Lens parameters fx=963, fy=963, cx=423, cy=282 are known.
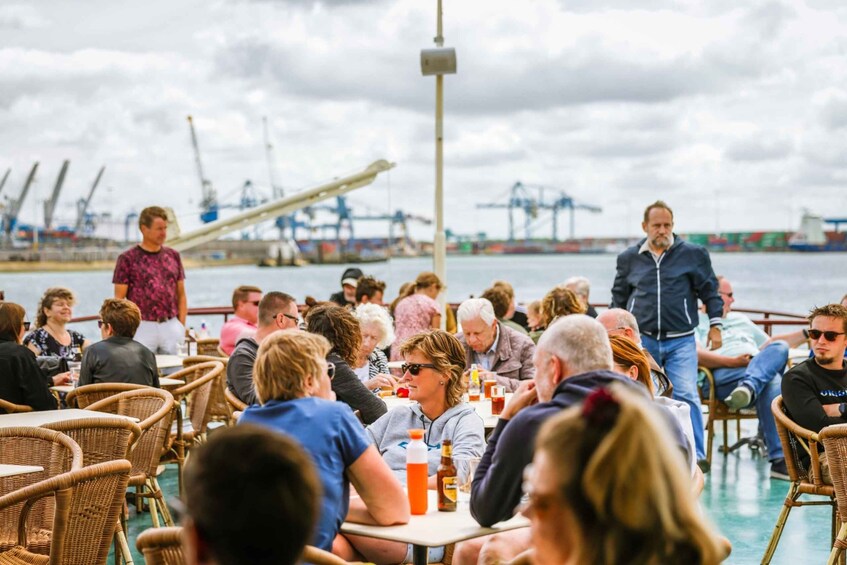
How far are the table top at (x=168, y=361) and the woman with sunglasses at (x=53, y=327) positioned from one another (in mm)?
555

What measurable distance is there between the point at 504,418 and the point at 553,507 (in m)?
1.38

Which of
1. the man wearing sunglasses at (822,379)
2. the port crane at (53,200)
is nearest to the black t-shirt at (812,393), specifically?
the man wearing sunglasses at (822,379)

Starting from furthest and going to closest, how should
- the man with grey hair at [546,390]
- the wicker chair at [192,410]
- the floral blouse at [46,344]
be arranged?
the floral blouse at [46,344] < the wicker chair at [192,410] < the man with grey hair at [546,390]

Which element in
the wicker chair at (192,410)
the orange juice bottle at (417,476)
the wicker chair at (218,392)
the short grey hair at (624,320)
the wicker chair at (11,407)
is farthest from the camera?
the wicker chair at (218,392)

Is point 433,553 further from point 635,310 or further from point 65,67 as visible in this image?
point 65,67

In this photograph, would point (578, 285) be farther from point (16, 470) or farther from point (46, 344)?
point (16, 470)

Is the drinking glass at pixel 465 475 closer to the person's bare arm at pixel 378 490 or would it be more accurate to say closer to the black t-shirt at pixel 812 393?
the person's bare arm at pixel 378 490

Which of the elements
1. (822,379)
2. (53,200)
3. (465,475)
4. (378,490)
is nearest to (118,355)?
A: (465,475)

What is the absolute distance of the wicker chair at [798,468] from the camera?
410 centimetres

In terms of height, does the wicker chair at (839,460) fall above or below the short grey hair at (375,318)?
below

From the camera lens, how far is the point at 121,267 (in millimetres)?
6844

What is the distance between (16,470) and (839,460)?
3007 mm

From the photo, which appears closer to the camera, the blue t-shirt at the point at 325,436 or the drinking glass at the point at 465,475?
the blue t-shirt at the point at 325,436

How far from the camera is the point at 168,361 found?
6707 millimetres
